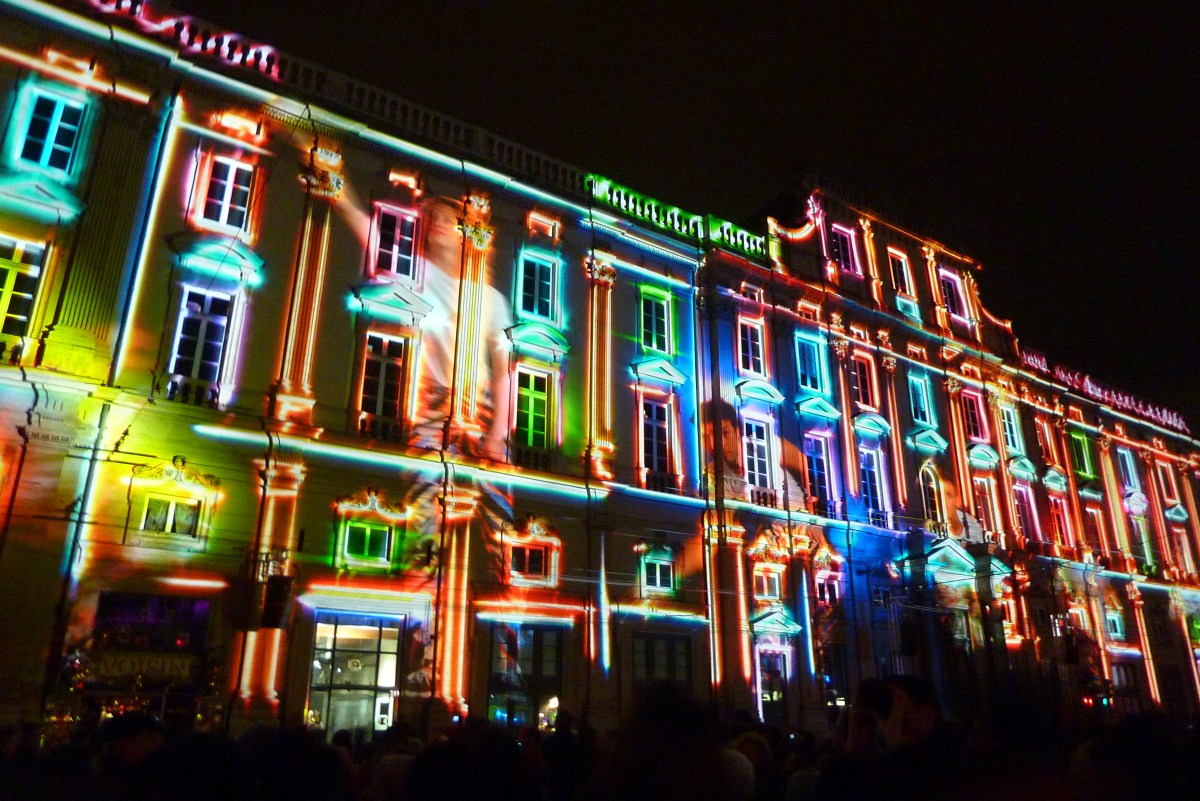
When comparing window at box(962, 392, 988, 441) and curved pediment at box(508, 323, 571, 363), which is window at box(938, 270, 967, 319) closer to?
window at box(962, 392, 988, 441)

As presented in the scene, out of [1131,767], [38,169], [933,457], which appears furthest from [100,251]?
[933,457]

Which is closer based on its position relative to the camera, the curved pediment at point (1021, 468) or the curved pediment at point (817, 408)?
the curved pediment at point (817, 408)

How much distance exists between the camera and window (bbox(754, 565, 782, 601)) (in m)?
23.0

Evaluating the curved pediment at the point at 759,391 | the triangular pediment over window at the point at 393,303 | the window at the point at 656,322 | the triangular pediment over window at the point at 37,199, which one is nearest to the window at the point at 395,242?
the triangular pediment over window at the point at 393,303

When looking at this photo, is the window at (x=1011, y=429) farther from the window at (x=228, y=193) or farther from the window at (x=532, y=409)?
the window at (x=228, y=193)

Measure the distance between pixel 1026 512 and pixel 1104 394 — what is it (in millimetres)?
10321

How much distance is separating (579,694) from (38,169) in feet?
52.2

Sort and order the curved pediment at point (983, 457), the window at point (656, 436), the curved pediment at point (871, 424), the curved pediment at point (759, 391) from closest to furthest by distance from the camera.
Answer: the window at point (656, 436) → the curved pediment at point (759, 391) → the curved pediment at point (871, 424) → the curved pediment at point (983, 457)

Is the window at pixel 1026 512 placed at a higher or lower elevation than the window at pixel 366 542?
higher

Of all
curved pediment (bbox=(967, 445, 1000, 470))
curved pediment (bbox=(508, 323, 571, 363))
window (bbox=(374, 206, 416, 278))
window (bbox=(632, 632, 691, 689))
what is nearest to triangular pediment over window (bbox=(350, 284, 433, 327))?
window (bbox=(374, 206, 416, 278))

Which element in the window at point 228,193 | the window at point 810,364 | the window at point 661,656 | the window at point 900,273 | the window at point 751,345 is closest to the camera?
the window at point 228,193

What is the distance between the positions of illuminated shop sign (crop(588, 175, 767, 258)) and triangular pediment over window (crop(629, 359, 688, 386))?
4.59 m

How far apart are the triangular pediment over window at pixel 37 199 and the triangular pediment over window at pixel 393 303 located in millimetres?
5765

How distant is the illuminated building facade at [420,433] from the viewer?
1574cm
